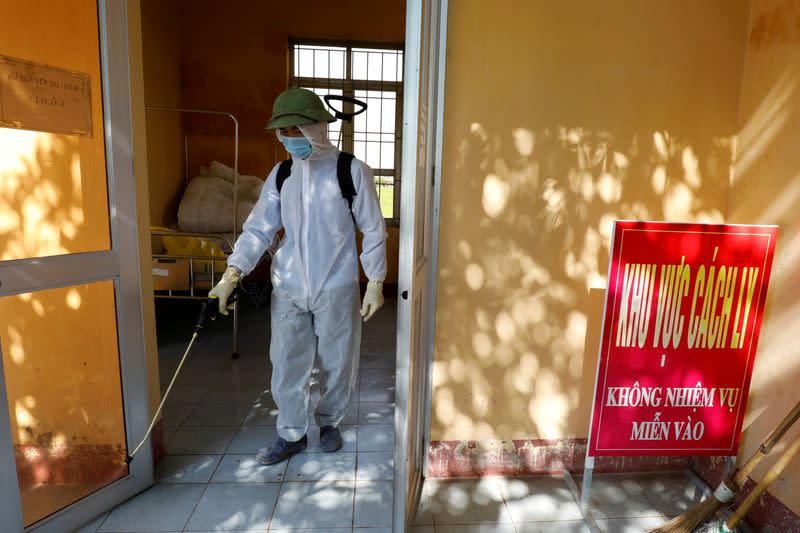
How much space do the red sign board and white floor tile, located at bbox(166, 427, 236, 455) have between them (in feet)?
5.36

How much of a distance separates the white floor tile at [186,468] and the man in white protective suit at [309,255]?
0.70 feet

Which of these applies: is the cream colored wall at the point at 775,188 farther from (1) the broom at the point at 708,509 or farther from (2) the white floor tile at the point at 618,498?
(2) the white floor tile at the point at 618,498

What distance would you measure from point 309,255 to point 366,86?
3.83 m

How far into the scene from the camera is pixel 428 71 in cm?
156

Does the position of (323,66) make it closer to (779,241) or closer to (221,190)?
(221,190)

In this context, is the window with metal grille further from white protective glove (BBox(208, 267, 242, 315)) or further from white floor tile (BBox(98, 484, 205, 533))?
white floor tile (BBox(98, 484, 205, 533))

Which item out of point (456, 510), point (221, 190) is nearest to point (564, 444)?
point (456, 510)

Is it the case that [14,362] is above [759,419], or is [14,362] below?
above

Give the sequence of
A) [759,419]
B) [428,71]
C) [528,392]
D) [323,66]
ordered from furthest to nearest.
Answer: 1. [323,66]
2. [528,392]
3. [759,419]
4. [428,71]

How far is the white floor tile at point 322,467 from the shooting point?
2125mm

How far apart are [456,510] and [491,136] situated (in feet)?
4.65

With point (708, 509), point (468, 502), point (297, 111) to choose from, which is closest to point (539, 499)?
point (468, 502)

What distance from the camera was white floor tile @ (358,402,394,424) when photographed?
8.63ft

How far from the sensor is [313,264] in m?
2.09
